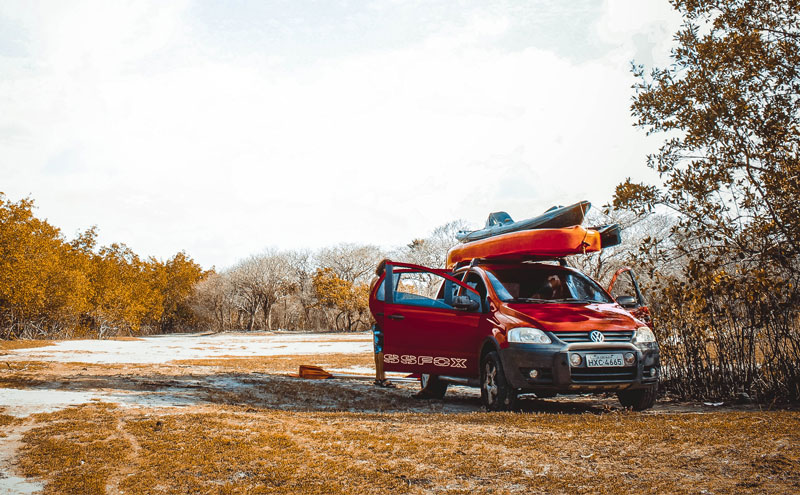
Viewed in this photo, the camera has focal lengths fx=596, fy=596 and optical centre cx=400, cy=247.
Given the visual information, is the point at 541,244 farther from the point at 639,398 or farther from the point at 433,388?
the point at 433,388

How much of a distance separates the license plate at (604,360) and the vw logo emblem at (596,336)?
0.18 meters

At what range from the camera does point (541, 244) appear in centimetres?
796

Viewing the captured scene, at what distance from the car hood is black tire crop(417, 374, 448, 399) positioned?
2.34 metres

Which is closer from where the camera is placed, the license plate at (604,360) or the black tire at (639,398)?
the license plate at (604,360)

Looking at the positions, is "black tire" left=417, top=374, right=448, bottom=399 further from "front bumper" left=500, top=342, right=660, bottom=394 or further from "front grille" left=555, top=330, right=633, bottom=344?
"front grille" left=555, top=330, right=633, bottom=344

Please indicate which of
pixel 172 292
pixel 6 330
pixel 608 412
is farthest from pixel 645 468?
pixel 172 292

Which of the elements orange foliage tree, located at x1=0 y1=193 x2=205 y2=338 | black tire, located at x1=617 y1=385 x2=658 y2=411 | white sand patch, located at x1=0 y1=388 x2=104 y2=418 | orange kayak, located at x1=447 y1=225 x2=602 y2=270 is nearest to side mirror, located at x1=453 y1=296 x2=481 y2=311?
orange kayak, located at x1=447 y1=225 x2=602 y2=270

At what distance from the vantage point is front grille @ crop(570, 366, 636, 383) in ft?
22.0

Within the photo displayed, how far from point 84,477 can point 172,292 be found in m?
62.7

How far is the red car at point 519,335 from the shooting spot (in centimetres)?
677

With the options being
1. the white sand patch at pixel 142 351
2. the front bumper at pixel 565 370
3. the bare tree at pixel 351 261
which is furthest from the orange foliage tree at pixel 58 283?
the front bumper at pixel 565 370

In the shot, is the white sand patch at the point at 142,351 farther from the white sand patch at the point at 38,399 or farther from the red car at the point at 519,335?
the red car at the point at 519,335

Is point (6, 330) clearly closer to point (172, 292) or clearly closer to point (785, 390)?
point (785, 390)

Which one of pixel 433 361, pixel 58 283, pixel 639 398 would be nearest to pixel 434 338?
pixel 433 361
